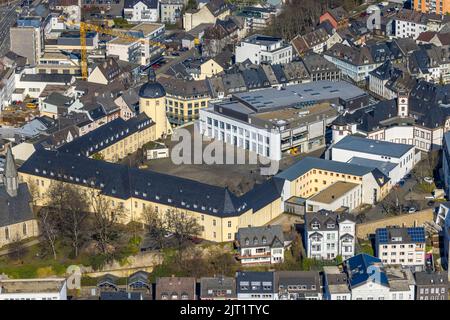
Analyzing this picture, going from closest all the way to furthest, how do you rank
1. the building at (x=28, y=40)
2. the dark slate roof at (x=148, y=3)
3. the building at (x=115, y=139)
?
the building at (x=115, y=139) < the building at (x=28, y=40) < the dark slate roof at (x=148, y=3)

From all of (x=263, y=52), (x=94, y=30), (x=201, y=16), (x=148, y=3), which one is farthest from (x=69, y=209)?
(x=148, y=3)

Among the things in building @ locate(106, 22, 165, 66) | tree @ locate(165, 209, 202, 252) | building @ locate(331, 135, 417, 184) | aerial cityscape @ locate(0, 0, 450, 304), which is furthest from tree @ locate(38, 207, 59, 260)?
building @ locate(106, 22, 165, 66)

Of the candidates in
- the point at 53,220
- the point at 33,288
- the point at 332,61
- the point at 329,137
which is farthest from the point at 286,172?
A: the point at 332,61

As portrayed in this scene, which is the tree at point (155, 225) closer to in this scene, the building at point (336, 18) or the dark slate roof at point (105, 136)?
the dark slate roof at point (105, 136)

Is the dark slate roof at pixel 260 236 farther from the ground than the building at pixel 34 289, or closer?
closer

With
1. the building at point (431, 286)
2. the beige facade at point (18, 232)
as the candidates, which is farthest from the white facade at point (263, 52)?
the building at point (431, 286)

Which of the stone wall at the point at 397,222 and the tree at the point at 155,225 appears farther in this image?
the stone wall at the point at 397,222

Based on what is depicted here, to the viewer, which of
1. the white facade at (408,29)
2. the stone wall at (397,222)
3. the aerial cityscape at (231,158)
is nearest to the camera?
the aerial cityscape at (231,158)
